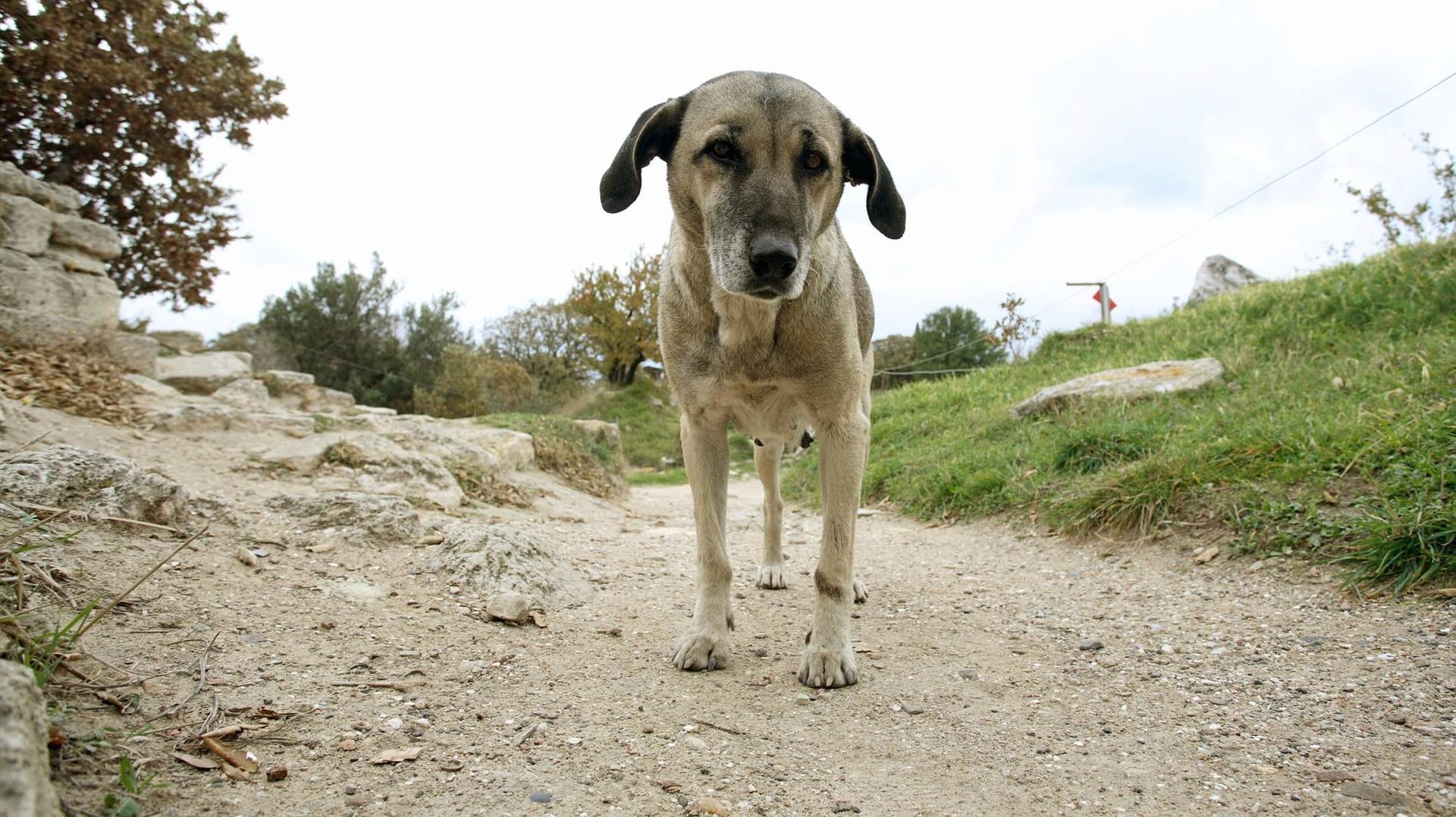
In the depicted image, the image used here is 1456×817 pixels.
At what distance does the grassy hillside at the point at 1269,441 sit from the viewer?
148 inches

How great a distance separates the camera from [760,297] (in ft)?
9.19

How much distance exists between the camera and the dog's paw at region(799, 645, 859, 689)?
9.38 feet

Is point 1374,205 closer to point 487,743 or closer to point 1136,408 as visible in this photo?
point 1136,408

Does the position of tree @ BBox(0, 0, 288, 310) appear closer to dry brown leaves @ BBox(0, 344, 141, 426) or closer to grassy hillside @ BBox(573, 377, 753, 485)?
dry brown leaves @ BBox(0, 344, 141, 426)

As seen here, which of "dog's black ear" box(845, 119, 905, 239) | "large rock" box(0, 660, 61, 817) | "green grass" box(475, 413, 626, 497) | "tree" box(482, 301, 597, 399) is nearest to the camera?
"large rock" box(0, 660, 61, 817)

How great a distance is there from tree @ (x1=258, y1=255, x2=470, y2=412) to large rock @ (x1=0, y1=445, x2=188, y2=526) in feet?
54.8

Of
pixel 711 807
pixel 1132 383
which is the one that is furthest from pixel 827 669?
pixel 1132 383

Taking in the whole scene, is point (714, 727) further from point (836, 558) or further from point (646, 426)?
point (646, 426)

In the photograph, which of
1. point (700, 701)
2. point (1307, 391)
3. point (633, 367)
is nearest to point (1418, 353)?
point (1307, 391)

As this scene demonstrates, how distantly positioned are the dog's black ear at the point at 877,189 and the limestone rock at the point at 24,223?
8047 millimetres

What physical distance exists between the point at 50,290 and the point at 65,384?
256 centimetres

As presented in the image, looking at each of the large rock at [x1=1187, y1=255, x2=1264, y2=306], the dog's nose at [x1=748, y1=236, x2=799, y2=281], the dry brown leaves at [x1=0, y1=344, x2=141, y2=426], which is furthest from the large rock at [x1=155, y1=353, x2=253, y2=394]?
the large rock at [x1=1187, y1=255, x2=1264, y2=306]

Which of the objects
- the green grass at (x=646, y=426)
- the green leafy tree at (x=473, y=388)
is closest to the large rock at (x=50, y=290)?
the green grass at (x=646, y=426)

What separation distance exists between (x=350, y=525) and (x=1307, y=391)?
20.6ft
